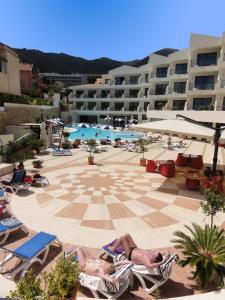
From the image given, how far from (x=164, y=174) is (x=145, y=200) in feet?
13.5

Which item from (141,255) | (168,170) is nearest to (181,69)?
(168,170)

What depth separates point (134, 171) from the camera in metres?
15.3

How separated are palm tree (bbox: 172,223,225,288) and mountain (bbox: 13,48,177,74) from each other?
14023 cm

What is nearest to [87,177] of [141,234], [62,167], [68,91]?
[62,167]

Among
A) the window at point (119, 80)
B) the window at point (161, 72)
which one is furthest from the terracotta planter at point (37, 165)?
the window at point (119, 80)

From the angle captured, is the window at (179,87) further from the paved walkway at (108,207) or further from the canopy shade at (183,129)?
the canopy shade at (183,129)

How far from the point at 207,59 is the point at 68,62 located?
423ft

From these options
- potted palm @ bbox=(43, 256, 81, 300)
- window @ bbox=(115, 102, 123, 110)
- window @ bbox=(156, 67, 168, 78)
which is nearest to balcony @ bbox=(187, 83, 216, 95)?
window @ bbox=(156, 67, 168, 78)

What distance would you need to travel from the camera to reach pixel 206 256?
5.12m

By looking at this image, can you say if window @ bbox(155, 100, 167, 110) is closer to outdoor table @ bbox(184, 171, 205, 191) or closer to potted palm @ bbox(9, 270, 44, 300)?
outdoor table @ bbox(184, 171, 205, 191)

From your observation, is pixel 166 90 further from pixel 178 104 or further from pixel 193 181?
pixel 193 181

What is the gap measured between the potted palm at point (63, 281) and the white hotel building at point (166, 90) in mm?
28871

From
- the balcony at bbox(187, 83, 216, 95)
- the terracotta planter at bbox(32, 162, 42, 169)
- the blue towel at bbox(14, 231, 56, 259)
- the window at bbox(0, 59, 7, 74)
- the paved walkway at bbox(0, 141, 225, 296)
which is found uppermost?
the window at bbox(0, 59, 7, 74)

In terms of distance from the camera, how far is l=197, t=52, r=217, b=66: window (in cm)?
3534
